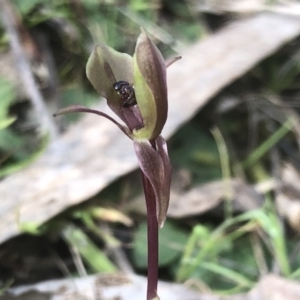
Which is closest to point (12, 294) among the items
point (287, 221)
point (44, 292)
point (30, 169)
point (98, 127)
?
point (44, 292)

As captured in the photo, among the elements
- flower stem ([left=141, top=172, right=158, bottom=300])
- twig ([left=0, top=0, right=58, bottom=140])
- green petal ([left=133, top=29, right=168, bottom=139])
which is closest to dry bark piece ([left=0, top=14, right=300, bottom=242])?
twig ([left=0, top=0, right=58, bottom=140])

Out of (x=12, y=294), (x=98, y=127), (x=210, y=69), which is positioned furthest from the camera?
(x=210, y=69)

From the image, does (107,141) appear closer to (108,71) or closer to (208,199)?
(208,199)

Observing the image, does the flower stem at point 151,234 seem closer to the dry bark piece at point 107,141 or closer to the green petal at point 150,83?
the green petal at point 150,83

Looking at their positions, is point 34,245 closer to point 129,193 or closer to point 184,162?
point 129,193

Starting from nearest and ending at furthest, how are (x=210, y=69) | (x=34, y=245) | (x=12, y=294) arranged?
(x=12, y=294)
(x=34, y=245)
(x=210, y=69)

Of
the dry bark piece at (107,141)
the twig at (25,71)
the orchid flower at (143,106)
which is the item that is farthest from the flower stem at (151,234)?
the twig at (25,71)
